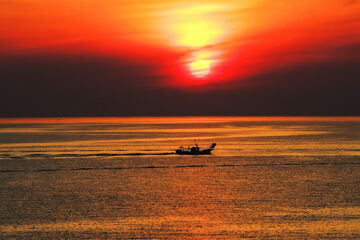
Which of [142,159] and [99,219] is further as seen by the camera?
[142,159]

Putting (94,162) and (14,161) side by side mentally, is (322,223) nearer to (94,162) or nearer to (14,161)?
(94,162)

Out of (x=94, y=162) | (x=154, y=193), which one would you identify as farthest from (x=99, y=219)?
(x=94, y=162)

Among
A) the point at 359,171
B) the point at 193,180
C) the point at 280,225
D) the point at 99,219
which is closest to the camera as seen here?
the point at 280,225

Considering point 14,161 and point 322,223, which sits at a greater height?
point 14,161

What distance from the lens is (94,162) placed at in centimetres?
5550

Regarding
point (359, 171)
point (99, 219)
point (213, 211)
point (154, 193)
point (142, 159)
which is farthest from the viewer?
point (142, 159)

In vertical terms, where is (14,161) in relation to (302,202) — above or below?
above

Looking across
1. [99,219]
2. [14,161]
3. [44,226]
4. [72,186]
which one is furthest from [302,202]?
[14,161]

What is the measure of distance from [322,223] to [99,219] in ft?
38.8

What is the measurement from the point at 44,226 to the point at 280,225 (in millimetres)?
12033

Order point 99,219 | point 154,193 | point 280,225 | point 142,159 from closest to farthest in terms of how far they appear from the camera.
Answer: point 280,225 → point 99,219 → point 154,193 → point 142,159

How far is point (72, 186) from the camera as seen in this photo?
37.0m

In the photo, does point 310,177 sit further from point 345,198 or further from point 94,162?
point 94,162

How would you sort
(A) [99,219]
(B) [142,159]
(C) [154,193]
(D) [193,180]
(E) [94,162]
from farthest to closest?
1. (B) [142,159]
2. (E) [94,162]
3. (D) [193,180]
4. (C) [154,193]
5. (A) [99,219]
